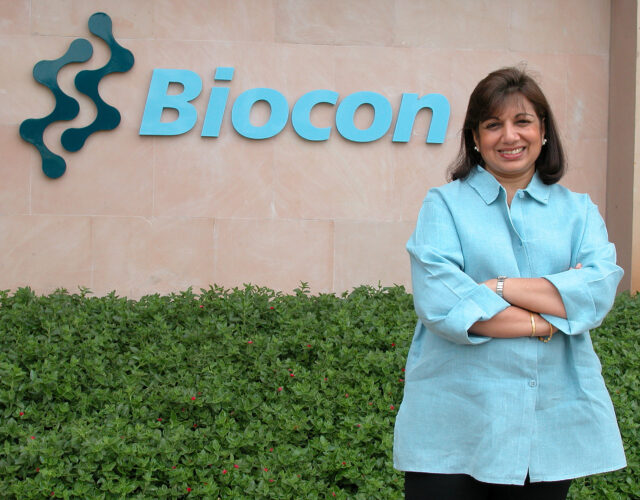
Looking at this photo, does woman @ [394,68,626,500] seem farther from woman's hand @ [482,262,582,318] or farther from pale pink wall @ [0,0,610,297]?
pale pink wall @ [0,0,610,297]

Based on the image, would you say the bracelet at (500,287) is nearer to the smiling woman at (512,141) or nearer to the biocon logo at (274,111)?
the smiling woman at (512,141)

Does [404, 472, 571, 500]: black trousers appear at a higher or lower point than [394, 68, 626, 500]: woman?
lower

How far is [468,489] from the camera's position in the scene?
1921mm

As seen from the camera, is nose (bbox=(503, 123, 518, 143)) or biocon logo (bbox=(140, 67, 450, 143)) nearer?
nose (bbox=(503, 123, 518, 143))

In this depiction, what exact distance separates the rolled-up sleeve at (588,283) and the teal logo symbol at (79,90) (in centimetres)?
494

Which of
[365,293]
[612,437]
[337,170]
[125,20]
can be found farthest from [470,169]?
[125,20]

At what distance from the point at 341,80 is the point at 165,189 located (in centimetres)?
194

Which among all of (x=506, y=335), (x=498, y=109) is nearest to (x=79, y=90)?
(x=498, y=109)

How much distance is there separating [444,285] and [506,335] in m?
0.23

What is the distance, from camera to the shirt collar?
2045mm

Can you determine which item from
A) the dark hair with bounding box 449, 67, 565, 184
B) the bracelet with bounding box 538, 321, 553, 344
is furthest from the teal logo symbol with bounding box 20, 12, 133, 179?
the bracelet with bounding box 538, 321, 553, 344

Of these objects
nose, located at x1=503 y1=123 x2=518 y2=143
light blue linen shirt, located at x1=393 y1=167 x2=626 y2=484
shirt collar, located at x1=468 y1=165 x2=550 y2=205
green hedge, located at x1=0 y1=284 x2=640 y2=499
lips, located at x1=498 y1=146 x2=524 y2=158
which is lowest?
green hedge, located at x1=0 y1=284 x2=640 y2=499

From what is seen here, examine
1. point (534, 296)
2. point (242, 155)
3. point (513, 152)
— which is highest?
point (242, 155)

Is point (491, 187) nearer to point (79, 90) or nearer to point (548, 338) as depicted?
point (548, 338)
